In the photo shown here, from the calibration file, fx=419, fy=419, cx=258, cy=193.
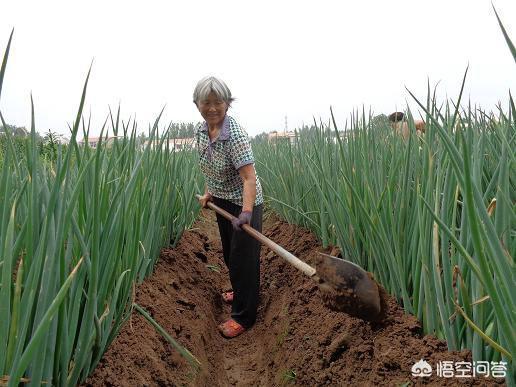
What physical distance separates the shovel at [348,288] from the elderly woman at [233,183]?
693mm

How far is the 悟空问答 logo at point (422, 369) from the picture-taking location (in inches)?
40.9

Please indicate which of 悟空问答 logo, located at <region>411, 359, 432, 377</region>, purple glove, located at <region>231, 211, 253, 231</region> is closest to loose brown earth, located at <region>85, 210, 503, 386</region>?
悟空问答 logo, located at <region>411, 359, 432, 377</region>

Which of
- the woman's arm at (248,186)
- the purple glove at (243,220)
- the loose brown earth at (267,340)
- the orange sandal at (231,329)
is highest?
the woman's arm at (248,186)

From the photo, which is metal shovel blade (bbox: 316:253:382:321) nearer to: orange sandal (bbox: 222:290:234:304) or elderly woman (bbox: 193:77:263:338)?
elderly woman (bbox: 193:77:263:338)

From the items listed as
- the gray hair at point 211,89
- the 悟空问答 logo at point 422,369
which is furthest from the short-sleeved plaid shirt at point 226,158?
the 悟空问答 logo at point 422,369

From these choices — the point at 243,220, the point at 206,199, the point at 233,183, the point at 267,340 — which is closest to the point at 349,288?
the point at 243,220

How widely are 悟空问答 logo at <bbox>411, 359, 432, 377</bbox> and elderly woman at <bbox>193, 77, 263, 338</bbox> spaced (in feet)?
3.54

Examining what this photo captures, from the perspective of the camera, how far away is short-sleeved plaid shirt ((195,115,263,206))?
81.4 inches

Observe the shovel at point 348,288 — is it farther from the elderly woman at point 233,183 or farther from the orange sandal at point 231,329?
the orange sandal at point 231,329

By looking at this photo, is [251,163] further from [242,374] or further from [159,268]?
[242,374]

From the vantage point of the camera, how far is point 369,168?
161 cm

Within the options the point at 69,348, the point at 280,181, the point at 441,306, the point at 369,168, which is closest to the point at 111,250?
the point at 69,348

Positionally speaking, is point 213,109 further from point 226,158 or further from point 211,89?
point 226,158

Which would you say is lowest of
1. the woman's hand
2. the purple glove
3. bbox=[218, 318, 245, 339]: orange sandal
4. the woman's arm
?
bbox=[218, 318, 245, 339]: orange sandal
